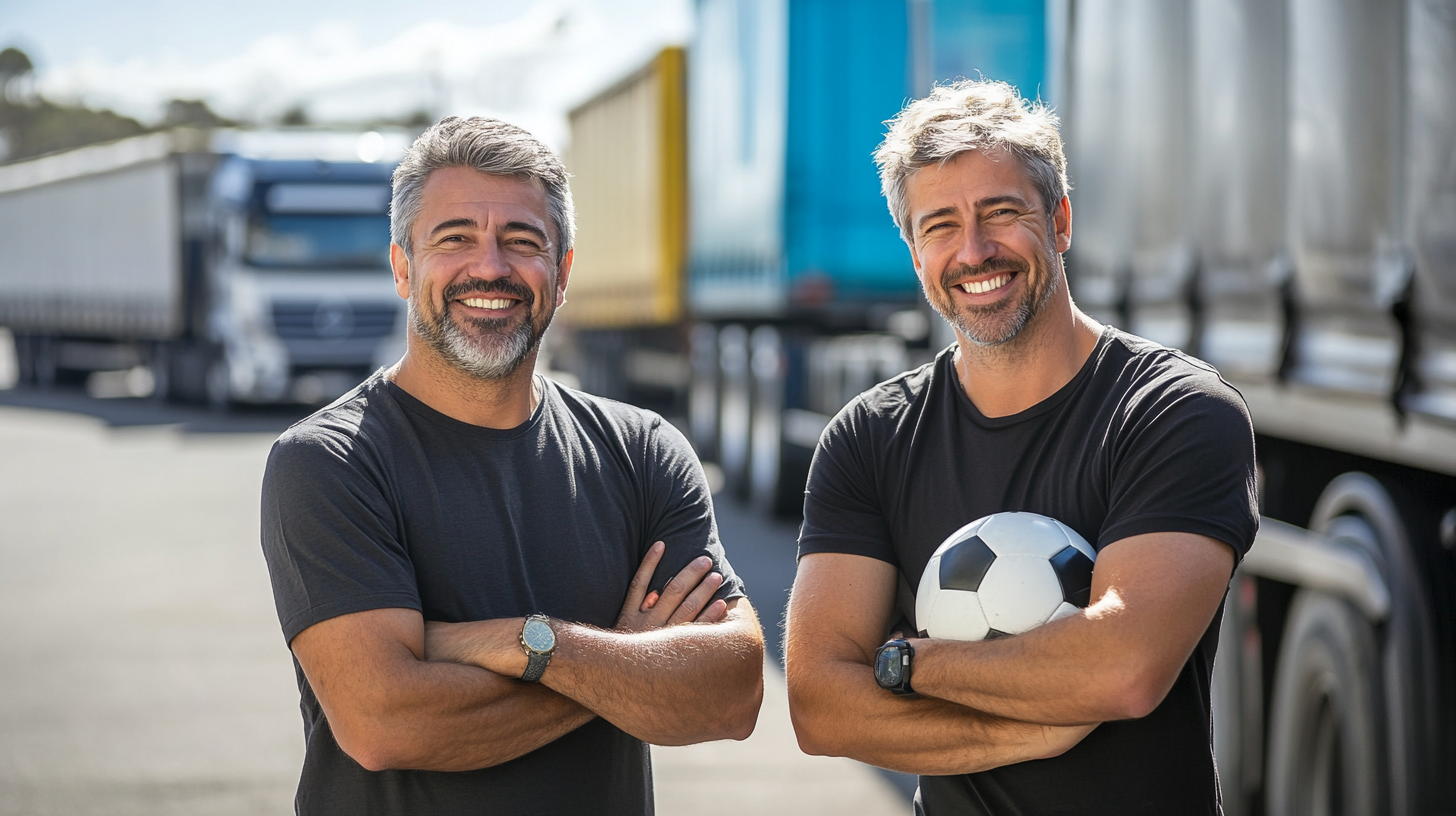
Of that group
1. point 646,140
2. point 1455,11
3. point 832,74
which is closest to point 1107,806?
point 1455,11

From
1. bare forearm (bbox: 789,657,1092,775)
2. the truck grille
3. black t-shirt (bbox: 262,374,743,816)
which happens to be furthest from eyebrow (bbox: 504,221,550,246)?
the truck grille

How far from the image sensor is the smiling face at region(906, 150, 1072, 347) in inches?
114

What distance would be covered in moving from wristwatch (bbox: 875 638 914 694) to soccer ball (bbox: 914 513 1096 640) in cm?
8

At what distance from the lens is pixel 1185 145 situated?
5.91 metres

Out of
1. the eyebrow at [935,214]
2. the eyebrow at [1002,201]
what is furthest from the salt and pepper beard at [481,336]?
the eyebrow at [1002,201]

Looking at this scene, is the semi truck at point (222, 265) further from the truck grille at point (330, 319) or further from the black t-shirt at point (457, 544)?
the black t-shirt at point (457, 544)

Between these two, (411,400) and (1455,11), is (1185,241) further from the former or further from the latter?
(411,400)

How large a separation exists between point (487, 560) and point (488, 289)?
18.5 inches

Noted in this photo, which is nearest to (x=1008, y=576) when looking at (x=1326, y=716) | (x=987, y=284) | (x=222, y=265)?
(x=987, y=284)

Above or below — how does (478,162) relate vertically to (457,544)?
above

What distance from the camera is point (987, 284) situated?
291cm

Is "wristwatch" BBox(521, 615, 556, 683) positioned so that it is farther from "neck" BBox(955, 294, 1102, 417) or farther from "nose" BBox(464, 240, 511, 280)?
"neck" BBox(955, 294, 1102, 417)

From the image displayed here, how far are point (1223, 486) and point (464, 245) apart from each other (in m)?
1.35

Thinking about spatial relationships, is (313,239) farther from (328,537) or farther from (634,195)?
(328,537)
